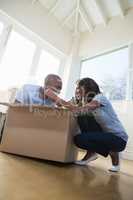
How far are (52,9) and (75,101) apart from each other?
3023 millimetres

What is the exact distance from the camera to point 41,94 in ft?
5.26

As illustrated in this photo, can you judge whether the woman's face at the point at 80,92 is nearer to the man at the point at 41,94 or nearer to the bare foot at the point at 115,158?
the man at the point at 41,94

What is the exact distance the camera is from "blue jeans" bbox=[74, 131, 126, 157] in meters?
1.35

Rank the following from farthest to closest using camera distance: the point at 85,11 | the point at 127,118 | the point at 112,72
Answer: the point at 85,11, the point at 112,72, the point at 127,118

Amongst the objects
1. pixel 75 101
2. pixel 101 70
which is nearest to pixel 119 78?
pixel 101 70

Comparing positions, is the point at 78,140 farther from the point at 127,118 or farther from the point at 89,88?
the point at 127,118

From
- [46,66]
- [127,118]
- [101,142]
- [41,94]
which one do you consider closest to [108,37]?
[46,66]

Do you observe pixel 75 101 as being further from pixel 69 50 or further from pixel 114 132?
pixel 69 50

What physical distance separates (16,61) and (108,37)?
2.03 metres

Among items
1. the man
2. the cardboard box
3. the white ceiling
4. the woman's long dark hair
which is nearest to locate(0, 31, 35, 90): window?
the white ceiling

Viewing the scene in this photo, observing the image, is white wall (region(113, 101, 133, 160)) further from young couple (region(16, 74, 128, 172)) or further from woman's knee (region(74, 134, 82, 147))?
woman's knee (region(74, 134, 82, 147))

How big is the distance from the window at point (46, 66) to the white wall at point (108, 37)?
68 centimetres

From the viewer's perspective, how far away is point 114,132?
139cm

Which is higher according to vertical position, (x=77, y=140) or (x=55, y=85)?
(x=55, y=85)
